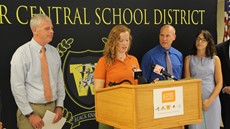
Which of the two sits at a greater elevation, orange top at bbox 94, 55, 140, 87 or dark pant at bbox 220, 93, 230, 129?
orange top at bbox 94, 55, 140, 87

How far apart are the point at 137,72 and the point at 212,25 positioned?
2.36 metres

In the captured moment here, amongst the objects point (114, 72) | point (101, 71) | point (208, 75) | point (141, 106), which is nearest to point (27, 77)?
point (101, 71)

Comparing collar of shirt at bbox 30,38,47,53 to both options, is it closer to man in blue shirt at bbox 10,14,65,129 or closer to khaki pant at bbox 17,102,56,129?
man in blue shirt at bbox 10,14,65,129

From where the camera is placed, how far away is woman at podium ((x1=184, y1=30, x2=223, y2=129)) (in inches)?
142

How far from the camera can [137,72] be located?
7.63ft

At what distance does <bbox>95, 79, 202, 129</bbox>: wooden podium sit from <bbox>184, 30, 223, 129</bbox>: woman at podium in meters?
1.44

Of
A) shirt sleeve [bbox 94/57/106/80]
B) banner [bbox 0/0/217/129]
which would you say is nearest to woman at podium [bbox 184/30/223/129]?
banner [bbox 0/0/217/129]

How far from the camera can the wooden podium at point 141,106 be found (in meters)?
1.96

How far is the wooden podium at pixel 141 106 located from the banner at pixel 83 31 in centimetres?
105

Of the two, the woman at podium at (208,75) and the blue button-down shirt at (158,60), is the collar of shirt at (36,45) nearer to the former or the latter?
the blue button-down shirt at (158,60)

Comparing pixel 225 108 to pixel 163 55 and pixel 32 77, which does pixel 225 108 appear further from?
pixel 32 77

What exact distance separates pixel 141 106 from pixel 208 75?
1.91 metres

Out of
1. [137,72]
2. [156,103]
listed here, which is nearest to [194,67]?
[137,72]

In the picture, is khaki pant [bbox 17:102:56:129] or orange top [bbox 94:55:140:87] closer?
orange top [bbox 94:55:140:87]
